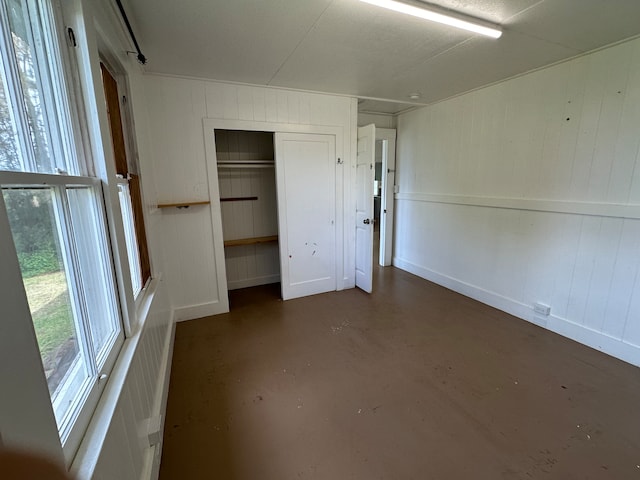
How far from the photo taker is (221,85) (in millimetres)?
2832

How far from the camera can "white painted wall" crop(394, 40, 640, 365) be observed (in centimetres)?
223

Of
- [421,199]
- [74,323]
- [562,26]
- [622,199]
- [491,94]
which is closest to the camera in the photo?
[74,323]

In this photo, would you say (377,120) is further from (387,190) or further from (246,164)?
(246,164)

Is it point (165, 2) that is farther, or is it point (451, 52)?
point (451, 52)

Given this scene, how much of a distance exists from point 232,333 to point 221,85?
96.9 inches

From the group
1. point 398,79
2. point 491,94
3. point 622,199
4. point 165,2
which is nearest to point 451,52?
point 398,79

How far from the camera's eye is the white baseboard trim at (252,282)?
3954mm

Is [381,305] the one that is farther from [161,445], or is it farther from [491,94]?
[491,94]

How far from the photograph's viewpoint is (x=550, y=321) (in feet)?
9.10

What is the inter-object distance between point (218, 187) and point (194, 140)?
1.67 feet

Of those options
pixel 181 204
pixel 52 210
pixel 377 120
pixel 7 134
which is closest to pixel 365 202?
pixel 377 120

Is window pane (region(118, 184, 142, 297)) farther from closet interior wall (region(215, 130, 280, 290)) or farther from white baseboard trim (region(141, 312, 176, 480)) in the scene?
closet interior wall (region(215, 130, 280, 290))

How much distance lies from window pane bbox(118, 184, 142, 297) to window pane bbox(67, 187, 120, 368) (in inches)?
19.4

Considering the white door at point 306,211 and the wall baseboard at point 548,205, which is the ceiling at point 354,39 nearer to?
the white door at point 306,211
